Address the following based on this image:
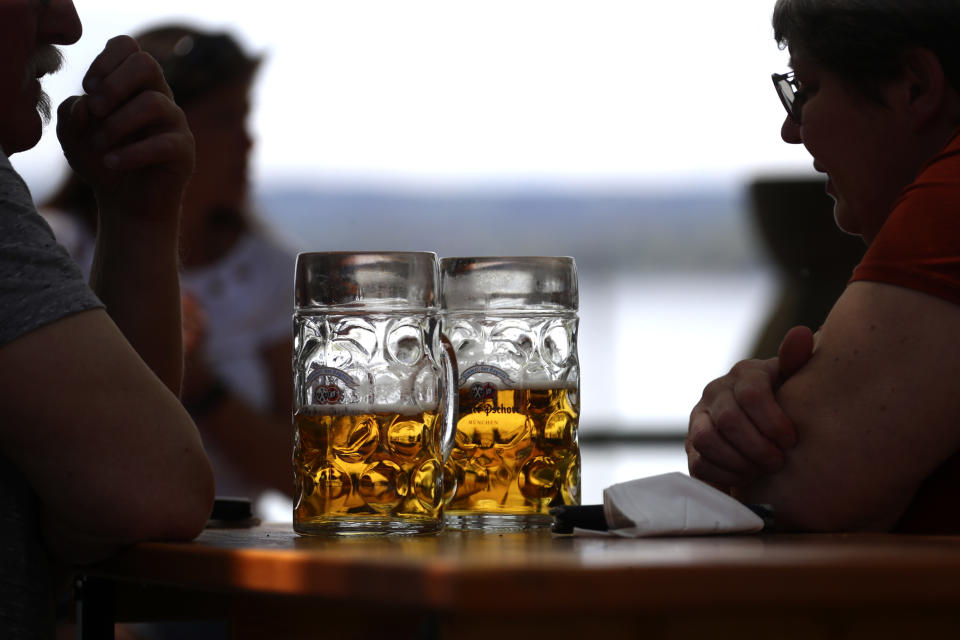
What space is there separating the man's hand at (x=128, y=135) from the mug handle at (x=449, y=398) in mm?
439

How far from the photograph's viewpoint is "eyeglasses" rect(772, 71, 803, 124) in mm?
1333

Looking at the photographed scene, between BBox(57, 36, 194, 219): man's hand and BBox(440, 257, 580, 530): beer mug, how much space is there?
0.36 metres

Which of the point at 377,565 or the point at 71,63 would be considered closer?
the point at 377,565

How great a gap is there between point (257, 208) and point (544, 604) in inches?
87.9

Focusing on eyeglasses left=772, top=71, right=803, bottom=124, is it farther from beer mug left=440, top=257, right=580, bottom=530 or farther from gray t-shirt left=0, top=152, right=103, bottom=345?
gray t-shirt left=0, top=152, right=103, bottom=345

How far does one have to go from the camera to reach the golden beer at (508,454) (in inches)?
38.9

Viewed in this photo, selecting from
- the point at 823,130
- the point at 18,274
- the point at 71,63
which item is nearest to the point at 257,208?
the point at 71,63

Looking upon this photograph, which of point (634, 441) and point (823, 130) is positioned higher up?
point (823, 130)

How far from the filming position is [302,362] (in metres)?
0.95

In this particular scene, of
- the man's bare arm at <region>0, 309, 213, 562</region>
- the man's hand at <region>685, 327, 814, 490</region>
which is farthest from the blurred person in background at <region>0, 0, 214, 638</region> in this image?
the man's hand at <region>685, 327, 814, 490</region>

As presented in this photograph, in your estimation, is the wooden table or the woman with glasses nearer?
the wooden table

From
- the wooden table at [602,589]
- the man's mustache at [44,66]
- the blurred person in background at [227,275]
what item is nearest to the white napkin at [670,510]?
the wooden table at [602,589]

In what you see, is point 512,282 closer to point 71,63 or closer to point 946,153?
point 946,153

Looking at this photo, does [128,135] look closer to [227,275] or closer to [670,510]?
[670,510]
